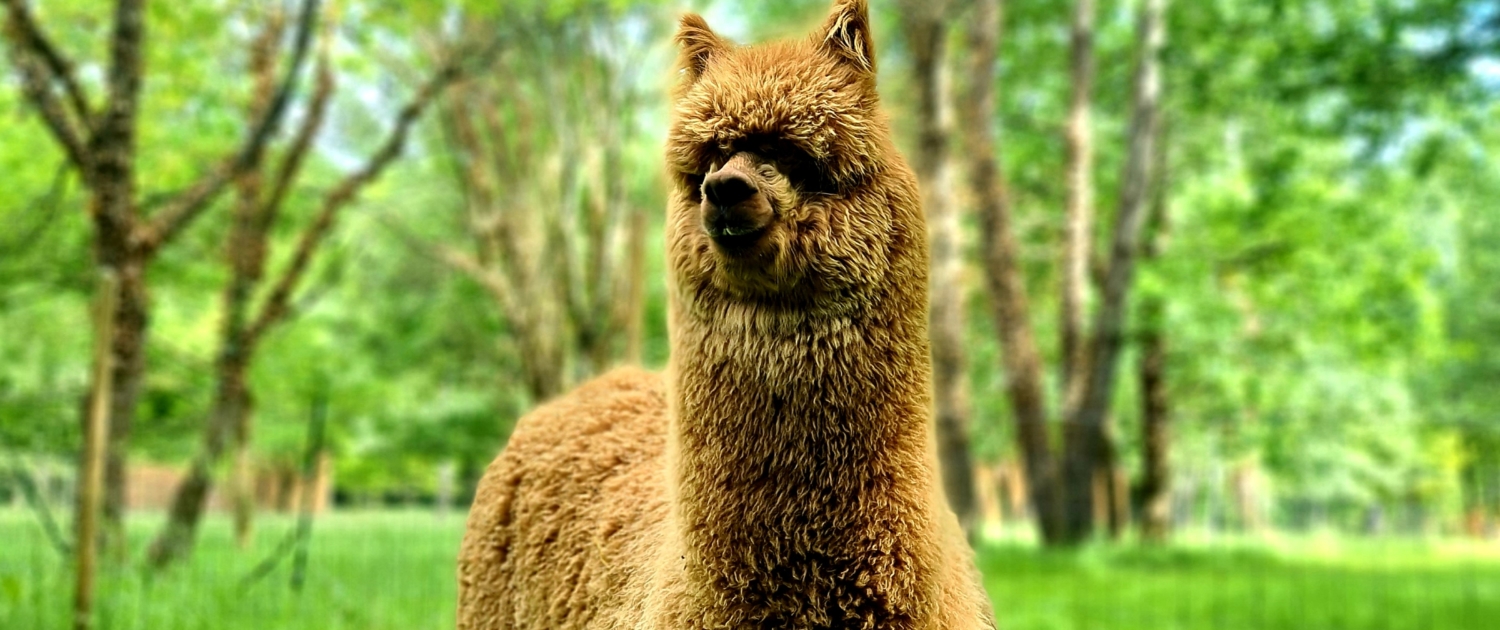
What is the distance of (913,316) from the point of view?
1933 millimetres

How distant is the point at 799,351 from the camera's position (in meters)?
1.83

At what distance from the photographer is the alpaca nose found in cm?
167

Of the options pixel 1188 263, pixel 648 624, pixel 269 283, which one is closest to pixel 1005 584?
pixel 1188 263

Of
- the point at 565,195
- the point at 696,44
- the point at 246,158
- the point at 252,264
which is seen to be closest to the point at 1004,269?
the point at 565,195

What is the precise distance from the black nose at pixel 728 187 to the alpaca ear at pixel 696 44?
37 centimetres

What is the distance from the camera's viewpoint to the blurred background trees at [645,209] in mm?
8406

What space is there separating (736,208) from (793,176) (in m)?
0.19

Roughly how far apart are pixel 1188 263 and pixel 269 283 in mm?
13429

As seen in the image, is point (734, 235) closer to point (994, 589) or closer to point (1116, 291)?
point (994, 589)

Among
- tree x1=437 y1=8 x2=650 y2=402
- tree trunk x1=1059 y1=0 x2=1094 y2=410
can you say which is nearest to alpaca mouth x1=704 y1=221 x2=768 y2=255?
tree x1=437 y1=8 x2=650 y2=402

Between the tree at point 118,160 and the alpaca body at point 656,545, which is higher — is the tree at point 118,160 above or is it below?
above

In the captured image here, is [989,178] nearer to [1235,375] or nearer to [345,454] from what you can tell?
[1235,375]

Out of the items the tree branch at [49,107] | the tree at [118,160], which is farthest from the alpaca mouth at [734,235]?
the tree branch at [49,107]

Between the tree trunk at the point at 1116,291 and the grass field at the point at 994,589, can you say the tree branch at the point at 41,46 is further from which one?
the tree trunk at the point at 1116,291
